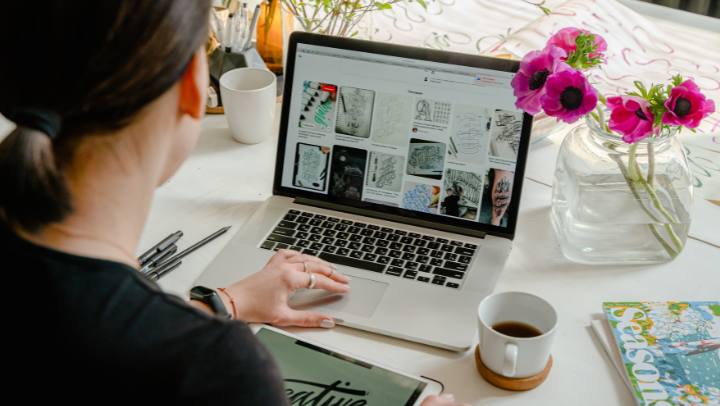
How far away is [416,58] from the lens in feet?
2.99

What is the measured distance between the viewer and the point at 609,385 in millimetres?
698

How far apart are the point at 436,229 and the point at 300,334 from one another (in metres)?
0.30

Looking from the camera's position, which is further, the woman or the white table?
the white table

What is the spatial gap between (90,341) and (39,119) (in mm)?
153

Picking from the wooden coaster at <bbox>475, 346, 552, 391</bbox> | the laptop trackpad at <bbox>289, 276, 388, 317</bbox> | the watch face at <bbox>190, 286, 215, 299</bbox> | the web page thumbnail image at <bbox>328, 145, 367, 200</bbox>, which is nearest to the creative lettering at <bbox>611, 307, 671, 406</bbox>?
the wooden coaster at <bbox>475, 346, 552, 391</bbox>

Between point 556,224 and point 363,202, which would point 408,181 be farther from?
point 556,224

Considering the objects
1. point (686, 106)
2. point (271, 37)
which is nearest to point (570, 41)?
point (686, 106)

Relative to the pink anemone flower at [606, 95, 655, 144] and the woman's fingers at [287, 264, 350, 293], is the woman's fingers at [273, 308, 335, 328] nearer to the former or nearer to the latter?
the woman's fingers at [287, 264, 350, 293]

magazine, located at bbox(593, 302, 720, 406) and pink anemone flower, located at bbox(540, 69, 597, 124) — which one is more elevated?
pink anemone flower, located at bbox(540, 69, 597, 124)

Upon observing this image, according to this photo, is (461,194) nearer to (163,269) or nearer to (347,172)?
(347,172)

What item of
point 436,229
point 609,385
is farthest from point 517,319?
point 436,229

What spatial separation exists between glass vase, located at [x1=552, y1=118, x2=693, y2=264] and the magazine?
0.11 meters

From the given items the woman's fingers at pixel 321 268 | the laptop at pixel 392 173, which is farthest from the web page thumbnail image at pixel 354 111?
the woman's fingers at pixel 321 268

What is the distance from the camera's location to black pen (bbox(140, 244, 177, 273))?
86 centimetres
